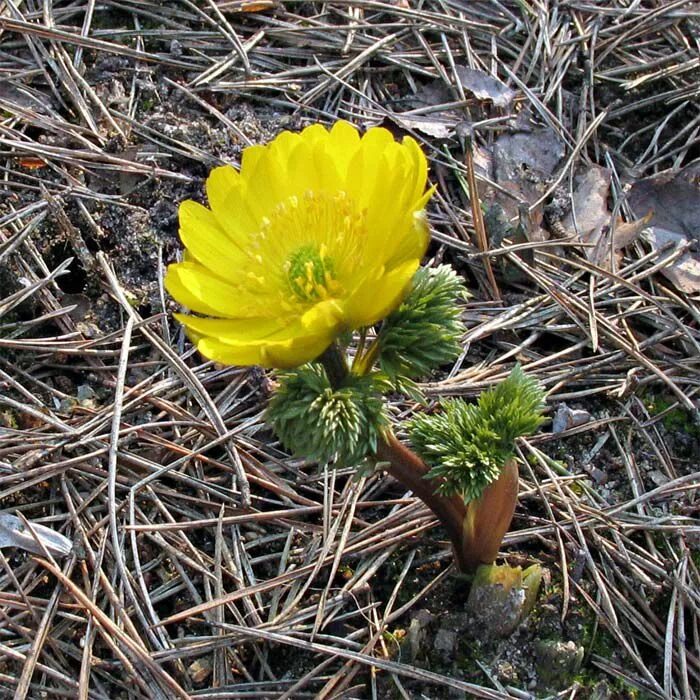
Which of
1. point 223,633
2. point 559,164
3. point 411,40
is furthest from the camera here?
point 411,40

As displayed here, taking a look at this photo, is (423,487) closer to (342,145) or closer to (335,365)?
(335,365)

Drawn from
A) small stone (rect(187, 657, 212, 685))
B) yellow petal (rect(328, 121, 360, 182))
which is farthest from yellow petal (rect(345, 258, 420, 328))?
small stone (rect(187, 657, 212, 685))

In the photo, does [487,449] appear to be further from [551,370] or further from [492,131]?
[492,131]

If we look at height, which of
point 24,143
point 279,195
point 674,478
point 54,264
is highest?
point 279,195

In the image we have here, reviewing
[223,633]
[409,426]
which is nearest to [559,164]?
[409,426]

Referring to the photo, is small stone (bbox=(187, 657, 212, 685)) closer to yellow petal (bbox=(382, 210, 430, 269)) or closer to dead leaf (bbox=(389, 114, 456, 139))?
yellow petal (bbox=(382, 210, 430, 269))

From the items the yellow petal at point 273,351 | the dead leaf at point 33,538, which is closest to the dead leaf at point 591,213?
the yellow petal at point 273,351

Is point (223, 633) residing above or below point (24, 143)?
below
